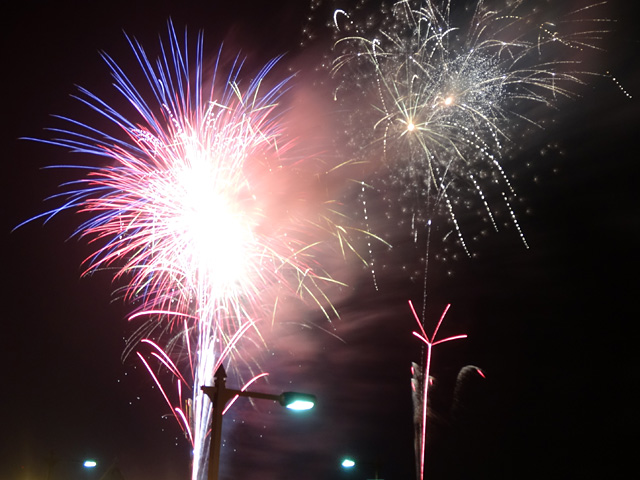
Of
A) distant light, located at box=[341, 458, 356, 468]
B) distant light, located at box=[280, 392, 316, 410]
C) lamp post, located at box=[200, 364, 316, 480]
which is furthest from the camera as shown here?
distant light, located at box=[341, 458, 356, 468]

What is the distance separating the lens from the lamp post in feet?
25.7

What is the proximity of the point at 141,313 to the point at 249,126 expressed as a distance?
5.98m

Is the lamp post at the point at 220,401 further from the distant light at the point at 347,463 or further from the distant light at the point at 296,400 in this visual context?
the distant light at the point at 347,463

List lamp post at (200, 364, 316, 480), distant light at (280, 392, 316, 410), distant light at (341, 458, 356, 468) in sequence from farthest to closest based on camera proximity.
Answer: distant light at (341, 458, 356, 468)
distant light at (280, 392, 316, 410)
lamp post at (200, 364, 316, 480)

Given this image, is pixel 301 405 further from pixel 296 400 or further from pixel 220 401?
pixel 220 401

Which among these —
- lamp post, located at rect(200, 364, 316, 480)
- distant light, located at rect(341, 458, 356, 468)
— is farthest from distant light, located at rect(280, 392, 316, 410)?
distant light, located at rect(341, 458, 356, 468)

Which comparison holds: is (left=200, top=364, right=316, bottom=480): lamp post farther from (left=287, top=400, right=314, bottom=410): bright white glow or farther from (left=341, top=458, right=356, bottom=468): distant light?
(left=341, top=458, right=356, bottom=468): distant light

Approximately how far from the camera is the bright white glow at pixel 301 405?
29.2ft

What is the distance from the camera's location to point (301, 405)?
29.4 ft

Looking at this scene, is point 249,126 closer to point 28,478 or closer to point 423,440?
point 423,440

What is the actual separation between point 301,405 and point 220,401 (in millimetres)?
1219

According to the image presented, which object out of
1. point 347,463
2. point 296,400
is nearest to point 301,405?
point 296,400

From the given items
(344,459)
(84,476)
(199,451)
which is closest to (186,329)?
(199,451)

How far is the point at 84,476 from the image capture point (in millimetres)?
31797
